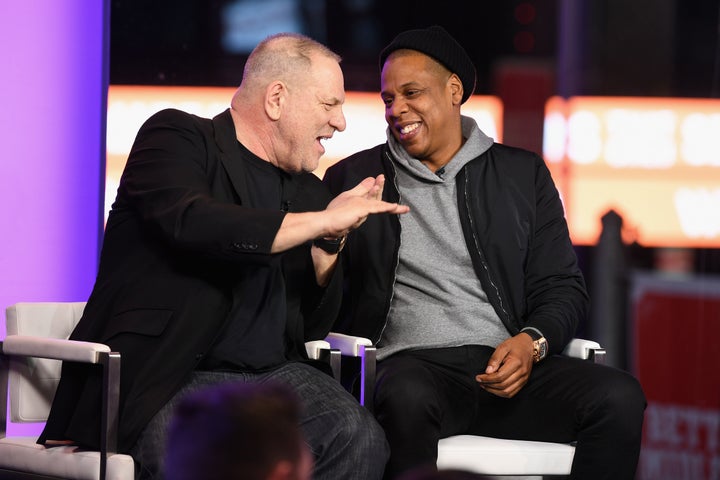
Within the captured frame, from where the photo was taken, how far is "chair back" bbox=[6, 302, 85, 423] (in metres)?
2.64

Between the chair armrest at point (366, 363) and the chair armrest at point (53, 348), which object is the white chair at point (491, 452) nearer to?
the chair armrest at point (366, 363)

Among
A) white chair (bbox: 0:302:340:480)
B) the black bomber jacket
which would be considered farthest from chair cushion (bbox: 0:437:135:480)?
the black bomber jacket

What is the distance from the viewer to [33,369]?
267 centimetres

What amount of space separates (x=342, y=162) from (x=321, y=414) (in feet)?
3.29

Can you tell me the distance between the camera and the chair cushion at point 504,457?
2676mm

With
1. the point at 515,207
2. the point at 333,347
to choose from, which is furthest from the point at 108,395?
the point at 515,207

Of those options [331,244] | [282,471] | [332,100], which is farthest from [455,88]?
[282,471]

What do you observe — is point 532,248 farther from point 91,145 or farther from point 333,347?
→ point 91,145

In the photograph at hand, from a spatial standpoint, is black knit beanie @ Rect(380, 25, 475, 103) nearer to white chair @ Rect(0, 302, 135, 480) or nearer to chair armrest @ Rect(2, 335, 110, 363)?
white chair @ Rect(0, 302, 135, 480)

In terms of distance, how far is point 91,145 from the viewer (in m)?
3.32

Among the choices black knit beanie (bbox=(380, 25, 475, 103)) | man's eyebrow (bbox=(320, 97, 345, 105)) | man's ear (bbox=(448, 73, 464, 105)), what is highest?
black knit beanie (bbox=(380, 25, 475, 103))

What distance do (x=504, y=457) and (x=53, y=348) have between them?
1.12m

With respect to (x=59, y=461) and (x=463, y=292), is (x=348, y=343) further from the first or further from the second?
(x=59, y=461)

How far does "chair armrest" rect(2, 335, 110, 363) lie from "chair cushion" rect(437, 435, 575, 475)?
90cm
